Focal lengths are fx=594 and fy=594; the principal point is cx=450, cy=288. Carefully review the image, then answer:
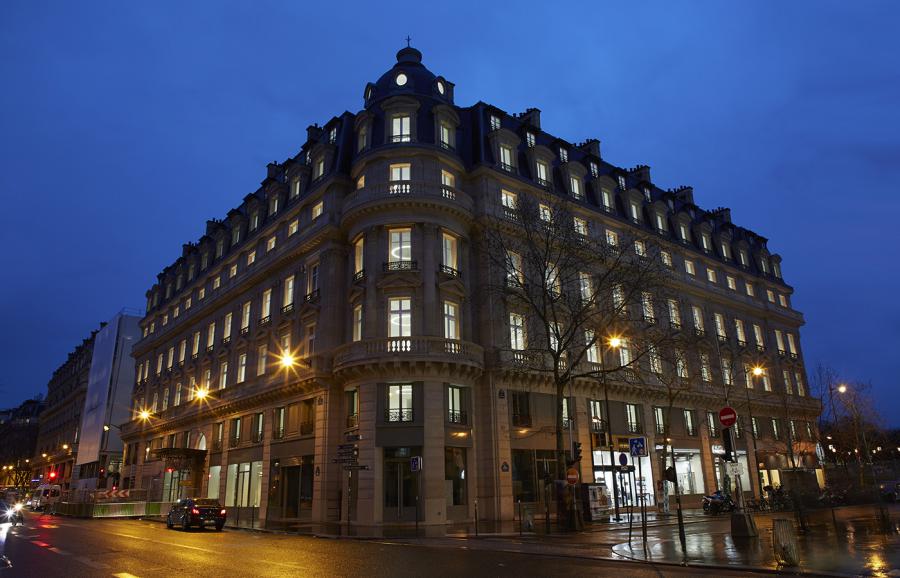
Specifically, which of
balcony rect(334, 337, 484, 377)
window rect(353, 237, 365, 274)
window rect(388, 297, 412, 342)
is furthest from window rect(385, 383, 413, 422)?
window rect(353, 237, 365, 274)

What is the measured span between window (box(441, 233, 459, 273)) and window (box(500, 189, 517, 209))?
4.98 meters

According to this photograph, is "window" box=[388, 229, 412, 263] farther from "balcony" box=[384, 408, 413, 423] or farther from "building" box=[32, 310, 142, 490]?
"building" box=[32, 310, 142, 490]

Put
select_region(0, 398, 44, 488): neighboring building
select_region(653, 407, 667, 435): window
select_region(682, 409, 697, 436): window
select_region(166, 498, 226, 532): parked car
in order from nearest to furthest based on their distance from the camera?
1. select_region(166, 498, 226, 532): parked car
2. select_region(653, 407, 667, 435): window
3. select_region(682, 409, 697, 436): window
4. select_region(0, 398, 44, 488): neighboring building

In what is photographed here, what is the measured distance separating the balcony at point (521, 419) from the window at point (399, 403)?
679cm

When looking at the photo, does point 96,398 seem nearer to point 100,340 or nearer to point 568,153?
point 100,340

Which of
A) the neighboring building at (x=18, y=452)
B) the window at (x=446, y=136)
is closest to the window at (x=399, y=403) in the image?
the window at (x=446, y=136)

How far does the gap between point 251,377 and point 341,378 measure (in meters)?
13.2

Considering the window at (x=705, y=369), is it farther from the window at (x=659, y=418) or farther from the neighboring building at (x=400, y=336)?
the window at (x=659, y=418)

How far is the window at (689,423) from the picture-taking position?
46862 mm

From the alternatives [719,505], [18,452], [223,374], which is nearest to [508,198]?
[719,505]

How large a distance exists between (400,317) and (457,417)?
6373 millimetres

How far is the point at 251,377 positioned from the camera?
43812 mm

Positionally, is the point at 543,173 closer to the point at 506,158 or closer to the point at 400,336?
the point at 506,158

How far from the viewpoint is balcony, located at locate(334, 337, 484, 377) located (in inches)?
1228
